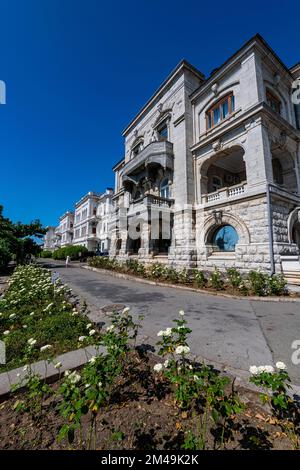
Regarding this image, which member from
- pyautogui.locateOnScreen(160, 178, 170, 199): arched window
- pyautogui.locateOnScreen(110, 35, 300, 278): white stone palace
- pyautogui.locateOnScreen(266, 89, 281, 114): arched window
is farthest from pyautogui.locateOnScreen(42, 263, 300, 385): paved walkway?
pyautogui.locateOnScreen(266, 89, 281, 114): arched window

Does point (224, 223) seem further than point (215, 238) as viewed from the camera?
No

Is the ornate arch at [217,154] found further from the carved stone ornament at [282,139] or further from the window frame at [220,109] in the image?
the carved stone ornament at [282,139]

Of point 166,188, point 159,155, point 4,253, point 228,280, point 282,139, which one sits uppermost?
point 159,155

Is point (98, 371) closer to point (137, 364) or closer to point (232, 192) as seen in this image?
point (137, 364)

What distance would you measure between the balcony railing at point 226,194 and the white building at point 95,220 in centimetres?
2872

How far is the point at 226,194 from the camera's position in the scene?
11781mm

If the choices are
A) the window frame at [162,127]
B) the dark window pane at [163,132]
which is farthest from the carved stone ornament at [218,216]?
the dark window pane at [163,132]

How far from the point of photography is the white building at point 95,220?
4074cm

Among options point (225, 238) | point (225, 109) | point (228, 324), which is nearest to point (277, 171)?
point (225, 109)

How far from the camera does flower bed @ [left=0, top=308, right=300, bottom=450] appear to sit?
179cm

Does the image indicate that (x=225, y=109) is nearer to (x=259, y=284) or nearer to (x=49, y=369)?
(x=259, y=284)

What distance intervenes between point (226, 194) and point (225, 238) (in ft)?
8.94

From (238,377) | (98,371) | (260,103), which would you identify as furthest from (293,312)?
(260,103)
